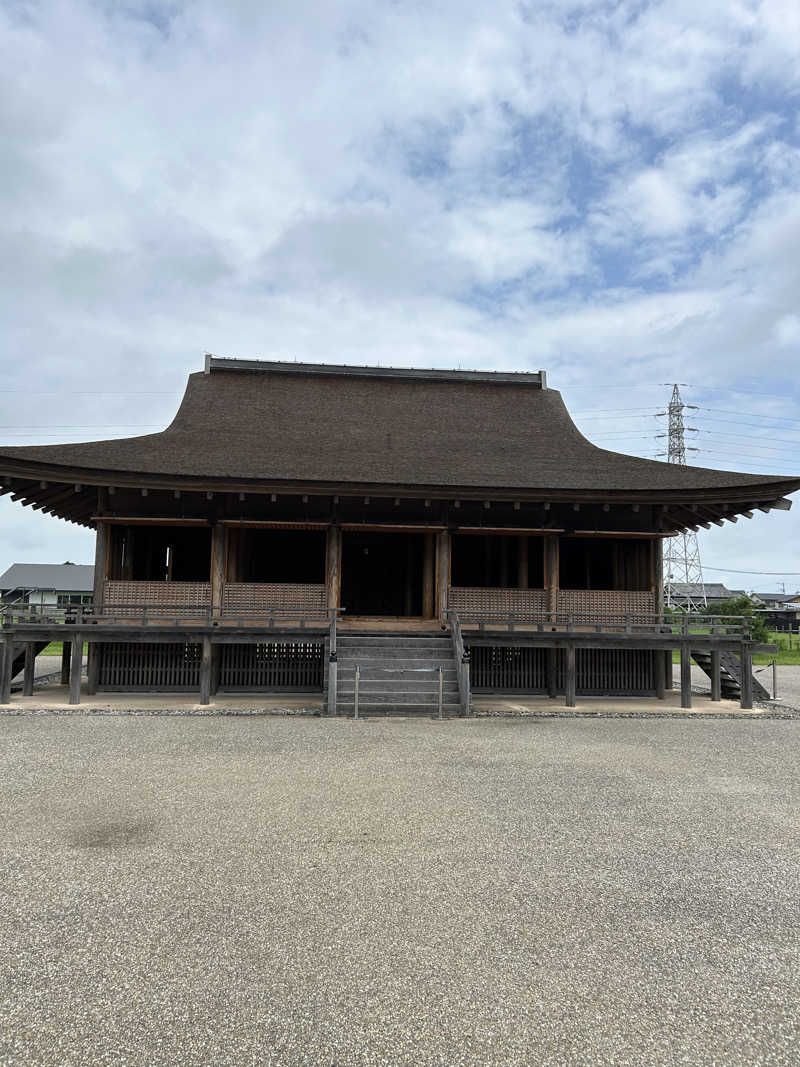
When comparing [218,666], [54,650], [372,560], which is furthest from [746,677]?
[54,650]

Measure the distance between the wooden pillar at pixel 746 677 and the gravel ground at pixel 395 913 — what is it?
21.1ft

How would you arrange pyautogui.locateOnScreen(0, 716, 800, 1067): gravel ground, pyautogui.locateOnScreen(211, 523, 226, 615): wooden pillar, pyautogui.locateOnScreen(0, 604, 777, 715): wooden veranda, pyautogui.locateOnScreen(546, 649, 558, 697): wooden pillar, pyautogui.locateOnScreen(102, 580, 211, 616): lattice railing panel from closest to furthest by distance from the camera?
1. pyautogui.locateOnScreen(0, 716, 800, 1067): gravel ground
2. pyautogui.locateOnScreen(0, 604, 777, 715): wooden veranda
3. pyautogui.locateOnScreen(102, 580, 211, 616): lattice railing panel
4. pyautogui.locateOnScreen(211, 523, 226, 615): wooden pillar
5. pyautogui.locateOnScreen(546, 649, 558, 697): wooden pillar

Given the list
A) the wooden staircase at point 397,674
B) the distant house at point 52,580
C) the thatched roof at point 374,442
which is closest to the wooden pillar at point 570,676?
the wooden staircase at point 397,674

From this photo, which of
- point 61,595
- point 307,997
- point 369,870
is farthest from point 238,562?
point 61,595

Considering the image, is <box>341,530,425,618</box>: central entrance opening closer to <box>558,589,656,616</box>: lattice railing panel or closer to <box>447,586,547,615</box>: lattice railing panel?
<box>447,586,547,615</box>: lattice railing panel

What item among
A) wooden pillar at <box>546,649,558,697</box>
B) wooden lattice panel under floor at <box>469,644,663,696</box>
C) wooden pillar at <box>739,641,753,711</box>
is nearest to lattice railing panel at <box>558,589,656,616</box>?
wooden pillar at <box>546,649,558,697</box>

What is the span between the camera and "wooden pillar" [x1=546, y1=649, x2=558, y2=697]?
15238 millimetres

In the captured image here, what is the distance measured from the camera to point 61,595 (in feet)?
195

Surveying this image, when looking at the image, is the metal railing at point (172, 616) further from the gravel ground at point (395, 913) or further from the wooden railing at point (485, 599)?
the gravel ground at point (395, 913)

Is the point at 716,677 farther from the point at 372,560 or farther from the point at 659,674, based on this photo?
the point at 372,560

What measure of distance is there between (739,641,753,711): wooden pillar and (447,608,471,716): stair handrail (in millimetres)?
6145

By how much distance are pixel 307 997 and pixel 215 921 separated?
1060mm

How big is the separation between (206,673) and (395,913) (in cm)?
1008

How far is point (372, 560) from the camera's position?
721 inches
